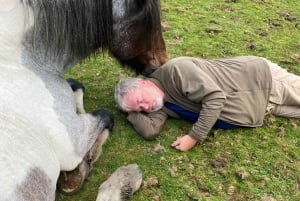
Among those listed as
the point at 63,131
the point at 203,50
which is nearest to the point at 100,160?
the point at 63,131

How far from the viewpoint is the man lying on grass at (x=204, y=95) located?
3179 millimetres

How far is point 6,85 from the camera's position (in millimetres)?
2473

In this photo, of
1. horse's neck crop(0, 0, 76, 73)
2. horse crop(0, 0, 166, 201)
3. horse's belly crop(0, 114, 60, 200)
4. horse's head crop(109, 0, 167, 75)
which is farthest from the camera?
horse's head crop(109, 0, 167, 75)

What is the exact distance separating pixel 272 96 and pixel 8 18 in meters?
1.94

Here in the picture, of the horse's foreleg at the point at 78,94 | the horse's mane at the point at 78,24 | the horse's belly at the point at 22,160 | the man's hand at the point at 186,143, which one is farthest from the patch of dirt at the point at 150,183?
the horse's mane at the point at 78,24

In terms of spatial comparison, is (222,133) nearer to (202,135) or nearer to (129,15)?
(202,135)

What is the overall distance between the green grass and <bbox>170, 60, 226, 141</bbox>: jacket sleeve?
164mm

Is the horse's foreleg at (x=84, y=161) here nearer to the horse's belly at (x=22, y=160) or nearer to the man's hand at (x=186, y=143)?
the horse's belly at (x=22, y=160)

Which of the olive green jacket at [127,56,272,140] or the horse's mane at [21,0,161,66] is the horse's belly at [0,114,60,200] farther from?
the olive green jacket at [127,56,272,140]

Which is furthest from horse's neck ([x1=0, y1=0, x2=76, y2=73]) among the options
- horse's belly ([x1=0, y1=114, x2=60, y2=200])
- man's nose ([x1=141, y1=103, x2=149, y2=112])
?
man's nose ([x1=141, y1=103, x2=149, y2=112])

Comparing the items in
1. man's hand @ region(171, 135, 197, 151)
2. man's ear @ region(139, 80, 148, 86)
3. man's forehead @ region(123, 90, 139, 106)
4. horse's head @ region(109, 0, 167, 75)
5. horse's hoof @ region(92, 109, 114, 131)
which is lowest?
man's hand @ region(171, 135, 197, 151)

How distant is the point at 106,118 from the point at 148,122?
1.03 feet

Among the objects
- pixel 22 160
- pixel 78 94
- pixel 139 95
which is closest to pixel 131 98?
pixel 139 95

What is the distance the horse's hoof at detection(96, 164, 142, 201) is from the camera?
9.34ft
